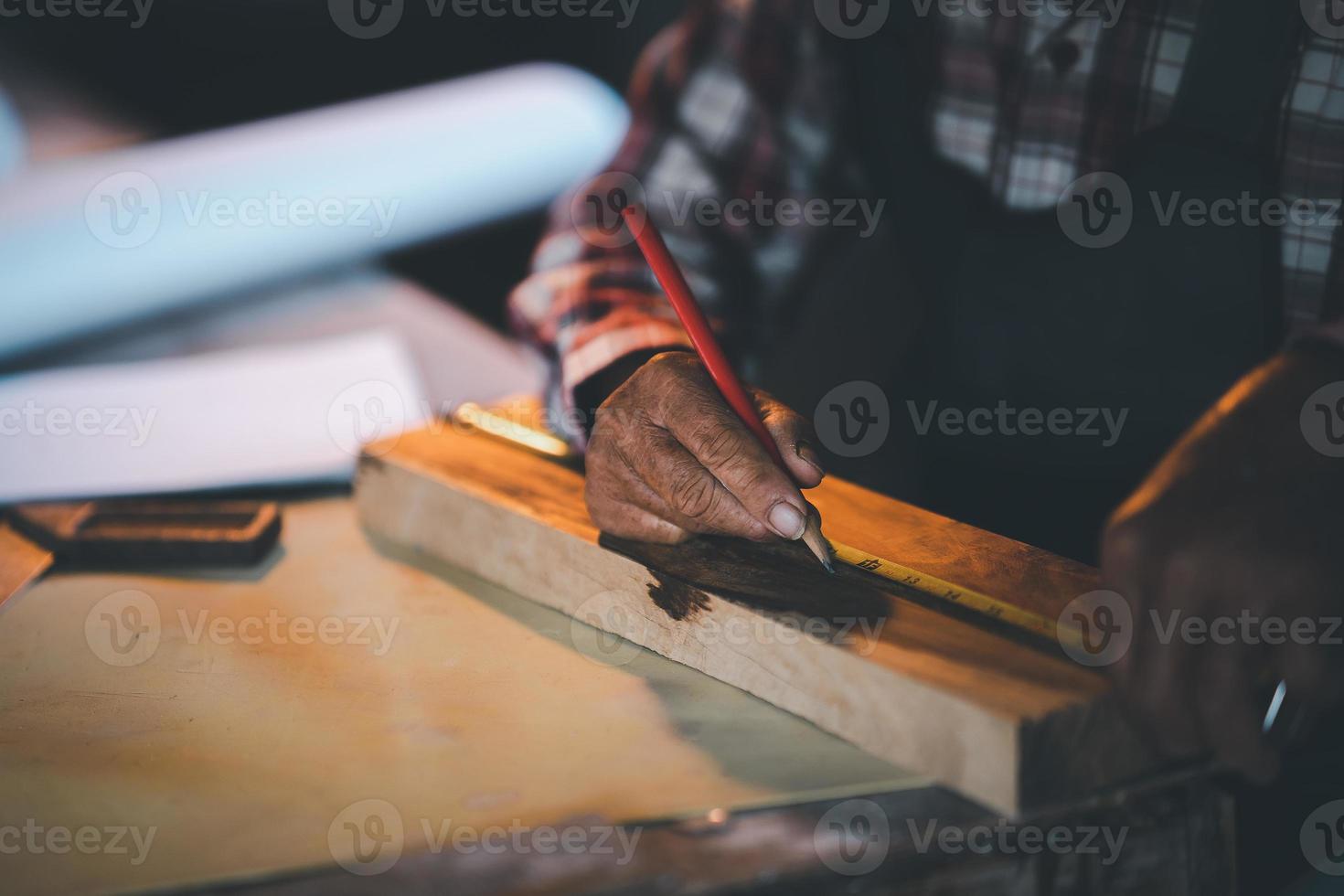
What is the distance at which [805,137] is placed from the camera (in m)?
1.44

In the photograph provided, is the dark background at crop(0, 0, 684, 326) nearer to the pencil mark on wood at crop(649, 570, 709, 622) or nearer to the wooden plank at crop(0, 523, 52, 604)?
the wooden plank at crop(0, 523, 52, 604)

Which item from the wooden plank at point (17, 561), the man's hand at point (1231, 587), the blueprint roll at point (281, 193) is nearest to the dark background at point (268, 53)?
the blueprint roll at point (281, 193)

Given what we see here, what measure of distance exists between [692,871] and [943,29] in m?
1.06

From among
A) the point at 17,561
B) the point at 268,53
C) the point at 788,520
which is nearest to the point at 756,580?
the point at 788,520

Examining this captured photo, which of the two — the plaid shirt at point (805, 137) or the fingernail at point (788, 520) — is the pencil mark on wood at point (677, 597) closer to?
the fingernail at point (788, 520)

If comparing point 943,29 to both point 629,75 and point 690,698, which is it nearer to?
point 690,698

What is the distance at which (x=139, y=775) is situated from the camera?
69 centimetres

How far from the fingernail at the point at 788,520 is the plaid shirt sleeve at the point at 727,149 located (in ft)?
1.83

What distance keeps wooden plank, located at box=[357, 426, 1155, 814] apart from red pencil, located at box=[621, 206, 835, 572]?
103 millimetres

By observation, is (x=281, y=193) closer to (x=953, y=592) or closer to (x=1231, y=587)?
(x=953, y=592)

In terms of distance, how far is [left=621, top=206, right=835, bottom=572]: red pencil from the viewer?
2.85 feet

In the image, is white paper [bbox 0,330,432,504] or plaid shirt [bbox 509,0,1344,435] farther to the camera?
white paper [bbox 0,330,432,504]

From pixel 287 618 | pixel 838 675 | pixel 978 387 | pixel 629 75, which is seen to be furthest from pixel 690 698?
pixel 629 75

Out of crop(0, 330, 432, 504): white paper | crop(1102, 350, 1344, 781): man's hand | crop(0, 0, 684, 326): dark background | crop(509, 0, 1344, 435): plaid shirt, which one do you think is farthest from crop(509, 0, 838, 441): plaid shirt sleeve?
crop(0, 0, 684, 326): dark background
